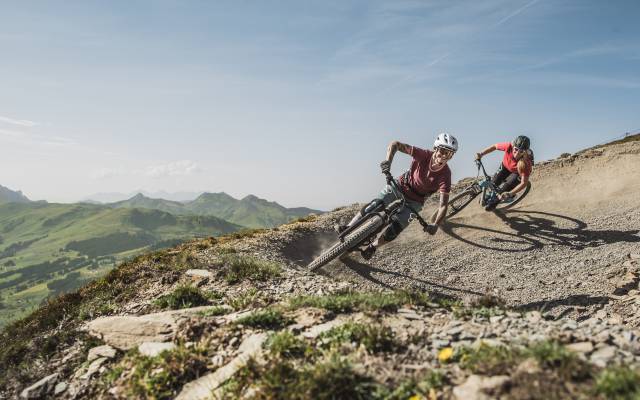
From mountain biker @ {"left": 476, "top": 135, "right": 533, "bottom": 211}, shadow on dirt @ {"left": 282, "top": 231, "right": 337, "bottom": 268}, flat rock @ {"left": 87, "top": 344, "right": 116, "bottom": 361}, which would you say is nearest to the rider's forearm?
mountain biker @ {"left": 476, "top": 135, "right": 533, "bottom": 211}

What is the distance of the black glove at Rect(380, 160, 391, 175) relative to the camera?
1208 cm

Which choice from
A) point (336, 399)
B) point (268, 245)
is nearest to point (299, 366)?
point (336, 399)

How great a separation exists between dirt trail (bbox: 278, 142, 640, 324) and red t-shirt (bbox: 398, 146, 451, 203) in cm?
333

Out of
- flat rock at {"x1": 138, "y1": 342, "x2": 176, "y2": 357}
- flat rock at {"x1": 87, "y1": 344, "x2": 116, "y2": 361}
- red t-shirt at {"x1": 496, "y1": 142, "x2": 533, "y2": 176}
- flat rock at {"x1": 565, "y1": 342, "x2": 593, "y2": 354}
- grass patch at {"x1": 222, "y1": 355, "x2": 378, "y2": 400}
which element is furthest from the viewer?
red t-shirt at {"x1": 496, "y1": 142, "x2": 533, "y2": 176}

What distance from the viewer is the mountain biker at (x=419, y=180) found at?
458 inches

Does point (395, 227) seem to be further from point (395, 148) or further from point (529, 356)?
point (529, 356)

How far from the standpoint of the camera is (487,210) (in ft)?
55.9

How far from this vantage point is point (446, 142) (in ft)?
38.2

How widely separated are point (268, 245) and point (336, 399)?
10.8 meters

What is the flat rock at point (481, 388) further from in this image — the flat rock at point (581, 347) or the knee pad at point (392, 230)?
the knee pad at point (392, 230)

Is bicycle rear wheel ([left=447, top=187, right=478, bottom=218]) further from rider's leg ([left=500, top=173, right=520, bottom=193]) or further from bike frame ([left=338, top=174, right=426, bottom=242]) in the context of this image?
bike frame ([left=338, top=174, right=426, bottom=242])

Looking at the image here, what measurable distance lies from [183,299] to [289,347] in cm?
433

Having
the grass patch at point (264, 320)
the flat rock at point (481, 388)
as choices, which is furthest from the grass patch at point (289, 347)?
the flat rock at point (481, 388)

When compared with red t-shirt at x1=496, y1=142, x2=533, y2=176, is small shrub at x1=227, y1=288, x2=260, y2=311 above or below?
below
